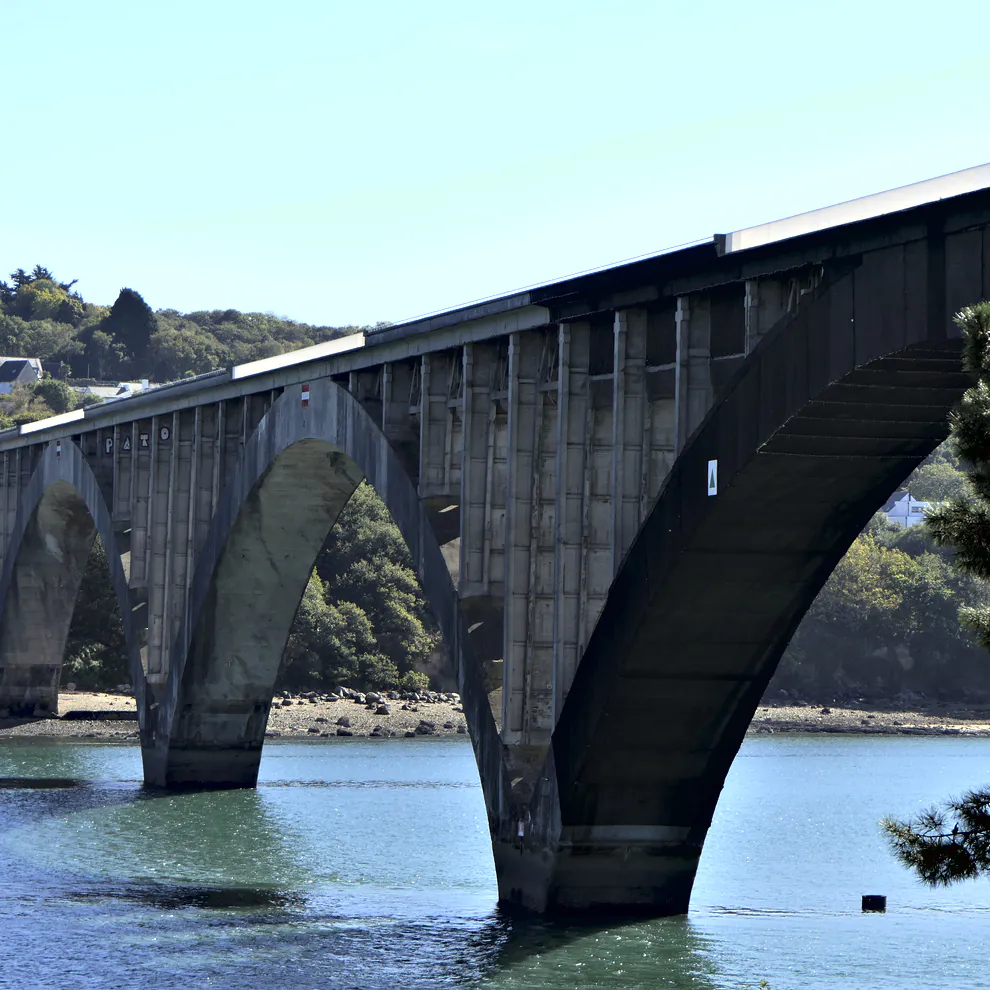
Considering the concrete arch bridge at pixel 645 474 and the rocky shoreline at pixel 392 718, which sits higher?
the concrete arch bridge at pixel 645 474

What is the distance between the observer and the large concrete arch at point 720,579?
882 inches

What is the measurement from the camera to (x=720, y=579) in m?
26.4

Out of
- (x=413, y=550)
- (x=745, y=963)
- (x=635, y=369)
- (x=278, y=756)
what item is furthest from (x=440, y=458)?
(x=278, y=756)

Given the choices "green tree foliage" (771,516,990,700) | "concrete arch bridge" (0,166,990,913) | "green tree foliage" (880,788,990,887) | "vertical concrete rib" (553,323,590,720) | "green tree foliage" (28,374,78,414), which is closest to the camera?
"green tree foliage" (880,788,990,887)

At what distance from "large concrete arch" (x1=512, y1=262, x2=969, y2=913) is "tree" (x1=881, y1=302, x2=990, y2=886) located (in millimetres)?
6443

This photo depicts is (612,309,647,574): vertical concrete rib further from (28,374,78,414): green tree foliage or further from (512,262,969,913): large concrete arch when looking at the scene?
(28,374,78,414): green tree foliage

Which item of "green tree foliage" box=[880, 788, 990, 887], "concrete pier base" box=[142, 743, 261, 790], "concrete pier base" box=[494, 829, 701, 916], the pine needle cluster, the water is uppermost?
the pine needle cluster

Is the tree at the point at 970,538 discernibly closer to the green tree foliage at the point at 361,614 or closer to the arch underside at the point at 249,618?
the arch underside at the point at 249,618

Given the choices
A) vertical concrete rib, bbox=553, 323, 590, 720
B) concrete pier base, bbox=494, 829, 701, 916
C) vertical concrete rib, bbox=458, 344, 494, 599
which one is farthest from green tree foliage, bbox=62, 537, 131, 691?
vertical concrete rib, bbox=553, 323, 590, 720

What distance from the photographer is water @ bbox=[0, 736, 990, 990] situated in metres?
26.0

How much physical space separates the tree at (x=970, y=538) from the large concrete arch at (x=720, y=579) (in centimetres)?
644

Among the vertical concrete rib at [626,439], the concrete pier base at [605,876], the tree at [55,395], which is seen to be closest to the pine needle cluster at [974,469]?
the vertical concrete rib at [626,439]

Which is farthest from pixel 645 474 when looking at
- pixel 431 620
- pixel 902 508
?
pixel 902 508

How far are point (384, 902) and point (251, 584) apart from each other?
58.6 ft
